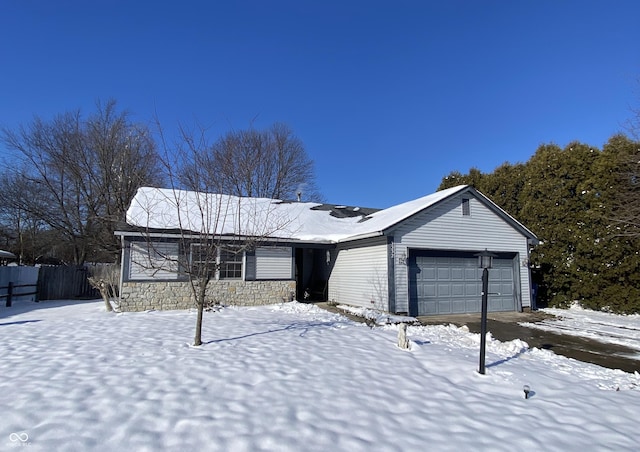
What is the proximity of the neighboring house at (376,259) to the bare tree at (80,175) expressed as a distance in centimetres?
820

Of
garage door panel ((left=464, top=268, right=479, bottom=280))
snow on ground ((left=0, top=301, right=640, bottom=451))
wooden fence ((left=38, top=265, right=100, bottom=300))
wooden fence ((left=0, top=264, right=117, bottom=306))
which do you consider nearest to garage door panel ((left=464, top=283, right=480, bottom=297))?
garage door panel ((left=464, top=268, right=479, bottom=280))

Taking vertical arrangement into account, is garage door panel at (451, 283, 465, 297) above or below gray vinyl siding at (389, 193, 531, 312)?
below

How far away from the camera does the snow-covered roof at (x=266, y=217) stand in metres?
11.6

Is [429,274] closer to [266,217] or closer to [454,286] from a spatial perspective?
[454,286]

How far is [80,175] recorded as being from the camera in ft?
68.6

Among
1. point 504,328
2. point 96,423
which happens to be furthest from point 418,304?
point 96,423

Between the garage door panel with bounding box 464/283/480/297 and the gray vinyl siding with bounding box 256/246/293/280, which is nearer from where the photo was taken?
the garage door panel with bounding box 464/283/480/297

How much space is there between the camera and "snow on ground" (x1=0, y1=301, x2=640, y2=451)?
3428 millimetres

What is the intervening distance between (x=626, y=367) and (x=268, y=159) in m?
25.7

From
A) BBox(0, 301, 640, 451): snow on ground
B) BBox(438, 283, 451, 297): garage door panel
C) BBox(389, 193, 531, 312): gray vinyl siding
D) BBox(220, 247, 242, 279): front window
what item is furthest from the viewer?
BBox(220, 247, 242, 279): front window

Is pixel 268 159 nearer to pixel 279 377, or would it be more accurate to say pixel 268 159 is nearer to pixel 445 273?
pixel 445 273

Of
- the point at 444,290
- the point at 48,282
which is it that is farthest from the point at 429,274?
the point at 48,282

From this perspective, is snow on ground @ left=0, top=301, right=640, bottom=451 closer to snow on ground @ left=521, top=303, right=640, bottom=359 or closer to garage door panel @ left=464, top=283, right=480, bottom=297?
snow on ground @ left=521, top=303, right=640, bottom=359

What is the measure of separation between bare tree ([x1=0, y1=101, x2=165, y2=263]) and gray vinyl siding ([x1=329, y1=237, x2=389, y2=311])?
13.2 metres
